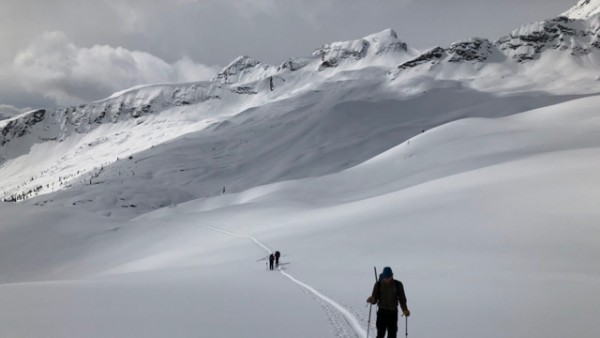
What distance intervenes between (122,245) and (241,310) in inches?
2451

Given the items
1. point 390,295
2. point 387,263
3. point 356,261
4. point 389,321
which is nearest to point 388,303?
point 390,295

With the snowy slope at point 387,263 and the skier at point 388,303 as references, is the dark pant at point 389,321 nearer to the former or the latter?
the skier at point 388,303

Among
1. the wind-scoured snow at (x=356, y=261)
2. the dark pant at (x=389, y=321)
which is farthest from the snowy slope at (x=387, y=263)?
the dark pant at (x=389, y=321)

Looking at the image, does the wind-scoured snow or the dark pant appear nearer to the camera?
the dark pant

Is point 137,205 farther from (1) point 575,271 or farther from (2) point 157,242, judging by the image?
(1) point 575,271

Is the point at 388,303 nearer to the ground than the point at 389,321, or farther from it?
farther from it

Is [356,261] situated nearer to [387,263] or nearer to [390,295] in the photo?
[387,263]

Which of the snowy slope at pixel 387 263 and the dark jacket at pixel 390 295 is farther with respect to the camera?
the snowy slope at pixel 387 263

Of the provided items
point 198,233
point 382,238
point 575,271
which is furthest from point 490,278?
point 198,233

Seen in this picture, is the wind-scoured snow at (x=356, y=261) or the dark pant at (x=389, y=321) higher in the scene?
the wind-scoured snow at (x=356, y=261)

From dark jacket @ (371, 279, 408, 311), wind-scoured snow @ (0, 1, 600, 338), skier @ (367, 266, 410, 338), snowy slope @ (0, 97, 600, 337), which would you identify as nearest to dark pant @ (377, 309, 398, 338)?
skier @ (367, 266, 410, 338)

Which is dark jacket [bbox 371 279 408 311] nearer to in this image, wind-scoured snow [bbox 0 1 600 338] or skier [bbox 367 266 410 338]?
skier [bbox 367 266 410 338]

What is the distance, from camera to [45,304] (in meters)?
12.5

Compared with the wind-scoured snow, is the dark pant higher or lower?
lower
